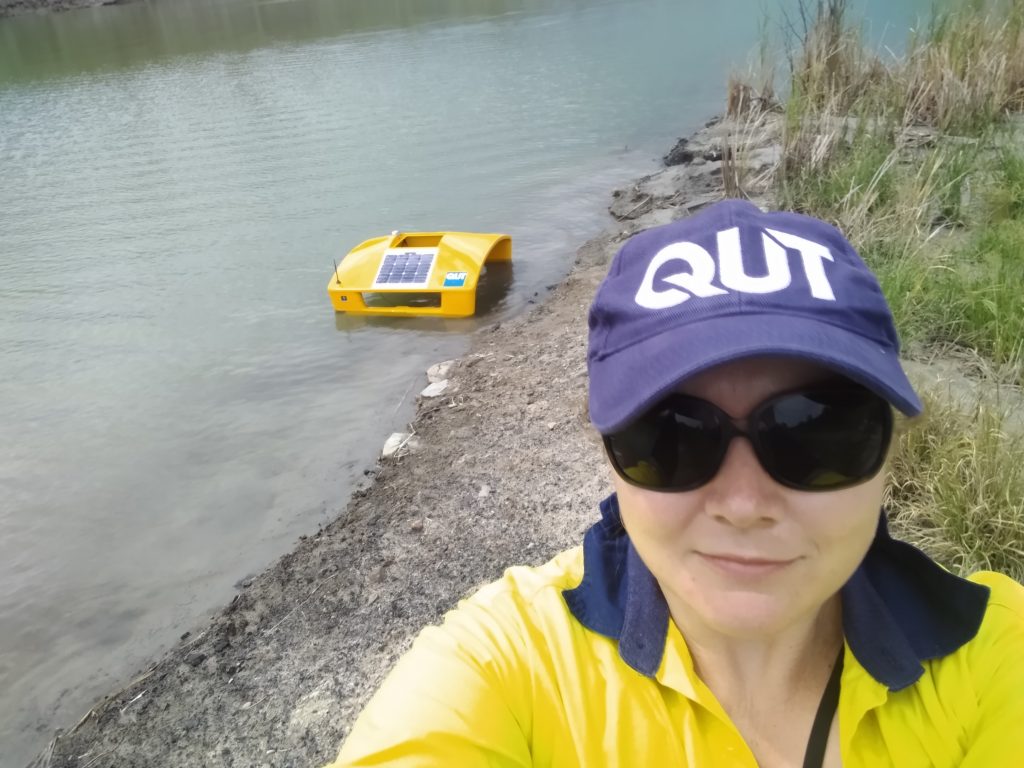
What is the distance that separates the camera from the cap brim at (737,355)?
0.95m

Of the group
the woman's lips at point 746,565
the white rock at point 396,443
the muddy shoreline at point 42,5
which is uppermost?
the muddy shoreline at point 42,5

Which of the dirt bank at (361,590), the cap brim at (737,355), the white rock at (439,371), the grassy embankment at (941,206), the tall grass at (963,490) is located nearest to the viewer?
the cap brim at (737,355)

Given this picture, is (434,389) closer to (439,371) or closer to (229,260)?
(439,371)

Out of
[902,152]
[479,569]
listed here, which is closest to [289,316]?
[479,569]

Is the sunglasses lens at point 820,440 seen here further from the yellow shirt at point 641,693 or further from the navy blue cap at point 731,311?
the yellow shirt at point 641,693

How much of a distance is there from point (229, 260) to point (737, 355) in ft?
27.6

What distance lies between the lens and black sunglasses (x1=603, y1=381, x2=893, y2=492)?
987 millimetres

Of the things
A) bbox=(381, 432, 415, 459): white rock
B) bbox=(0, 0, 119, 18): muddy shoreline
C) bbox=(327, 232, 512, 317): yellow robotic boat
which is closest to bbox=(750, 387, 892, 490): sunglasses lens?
bbox=(381, 432, 415, 459): white rock

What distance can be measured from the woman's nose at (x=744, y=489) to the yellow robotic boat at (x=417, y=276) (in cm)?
557

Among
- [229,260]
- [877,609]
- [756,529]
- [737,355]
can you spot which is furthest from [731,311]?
[229,260]

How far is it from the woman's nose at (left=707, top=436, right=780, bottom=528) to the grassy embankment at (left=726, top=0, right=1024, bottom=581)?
0.50 metres

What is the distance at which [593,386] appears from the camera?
3.64ft

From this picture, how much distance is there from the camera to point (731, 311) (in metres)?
1.00

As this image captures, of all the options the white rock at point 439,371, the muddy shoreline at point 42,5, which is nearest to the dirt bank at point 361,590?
the white rock at point 439,371
